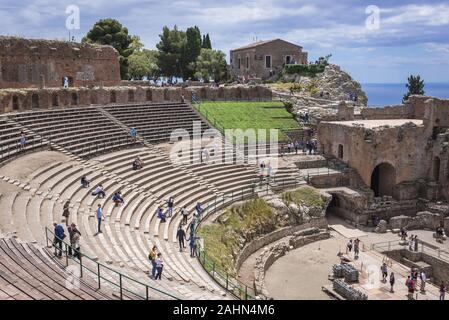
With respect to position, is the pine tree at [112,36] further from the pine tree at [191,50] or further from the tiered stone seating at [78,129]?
the tiered stone seating at [78,129]

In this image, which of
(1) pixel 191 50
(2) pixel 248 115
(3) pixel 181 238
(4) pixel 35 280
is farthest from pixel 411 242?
(1) pixel 191 50

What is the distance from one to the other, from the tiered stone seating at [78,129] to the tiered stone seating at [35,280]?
45.8 ft

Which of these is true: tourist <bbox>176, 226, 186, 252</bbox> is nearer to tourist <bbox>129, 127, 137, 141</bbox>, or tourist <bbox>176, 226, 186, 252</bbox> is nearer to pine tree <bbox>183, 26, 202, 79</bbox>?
tourist <bbox>129, 127, 137, 141</bbox>

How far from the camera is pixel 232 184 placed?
28.8 metres

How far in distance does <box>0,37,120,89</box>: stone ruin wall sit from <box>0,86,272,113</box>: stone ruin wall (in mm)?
2902

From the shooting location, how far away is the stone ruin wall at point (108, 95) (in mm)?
28891

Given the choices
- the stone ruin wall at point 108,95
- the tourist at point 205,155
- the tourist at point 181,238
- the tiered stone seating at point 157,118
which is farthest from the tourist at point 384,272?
the stone ruin wall at point 108,95

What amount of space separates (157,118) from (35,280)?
25.2 m

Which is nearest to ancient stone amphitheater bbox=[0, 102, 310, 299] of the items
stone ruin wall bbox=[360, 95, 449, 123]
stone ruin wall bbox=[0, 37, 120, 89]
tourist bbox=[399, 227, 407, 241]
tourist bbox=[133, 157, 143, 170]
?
tourist bbox=[133, 157, 143, 170]

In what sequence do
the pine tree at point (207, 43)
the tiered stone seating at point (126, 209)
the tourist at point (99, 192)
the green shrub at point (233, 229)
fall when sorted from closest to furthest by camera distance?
1. the tiered stone seating at point (126, 209)
2. the green shrub at point (233, 229)
3. the tourist at point (99, 192)
4. the pine tree at point (207, 43)

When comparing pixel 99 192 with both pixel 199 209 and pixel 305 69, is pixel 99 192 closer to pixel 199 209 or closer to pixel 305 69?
pixel 199 209
